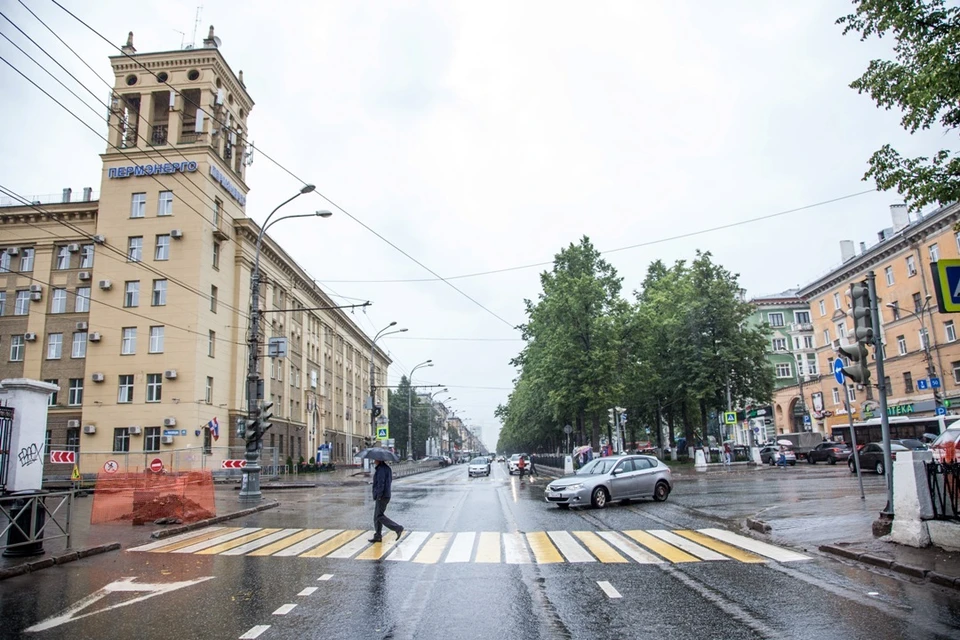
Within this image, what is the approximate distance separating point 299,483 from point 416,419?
87.0 m

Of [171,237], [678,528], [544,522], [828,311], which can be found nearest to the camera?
[678,528]

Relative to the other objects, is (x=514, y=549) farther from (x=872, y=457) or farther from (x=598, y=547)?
(x=872, y=457)

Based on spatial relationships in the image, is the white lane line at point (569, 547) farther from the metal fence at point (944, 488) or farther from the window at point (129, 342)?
the window at point (129, 342)

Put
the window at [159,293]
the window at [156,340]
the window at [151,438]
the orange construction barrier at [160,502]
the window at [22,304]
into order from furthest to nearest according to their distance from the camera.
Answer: the window at [22,304]
the window at [159,293]
the window at [156,340]
the window at [151,438]
the orange construction barrier at [160,502]

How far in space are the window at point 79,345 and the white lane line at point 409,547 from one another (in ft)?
128

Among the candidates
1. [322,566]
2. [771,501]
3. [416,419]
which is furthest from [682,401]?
[416,419]

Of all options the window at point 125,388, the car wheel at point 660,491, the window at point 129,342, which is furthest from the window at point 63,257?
the car wheel at point 660,491

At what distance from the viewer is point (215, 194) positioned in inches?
1704

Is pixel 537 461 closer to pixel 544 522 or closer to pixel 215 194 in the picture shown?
pixel 215 194

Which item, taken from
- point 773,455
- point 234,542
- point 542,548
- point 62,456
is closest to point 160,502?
point 234,542

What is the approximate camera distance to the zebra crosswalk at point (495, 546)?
9.77 metres

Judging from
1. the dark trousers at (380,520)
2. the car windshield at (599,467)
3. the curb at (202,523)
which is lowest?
the curb at (202,523)

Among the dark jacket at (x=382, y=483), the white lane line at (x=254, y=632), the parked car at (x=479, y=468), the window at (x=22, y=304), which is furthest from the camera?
the parked car at (x=479, y=468)

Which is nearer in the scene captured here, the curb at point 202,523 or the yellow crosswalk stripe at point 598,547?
the yellow crosswalk stripe at point 598,547
